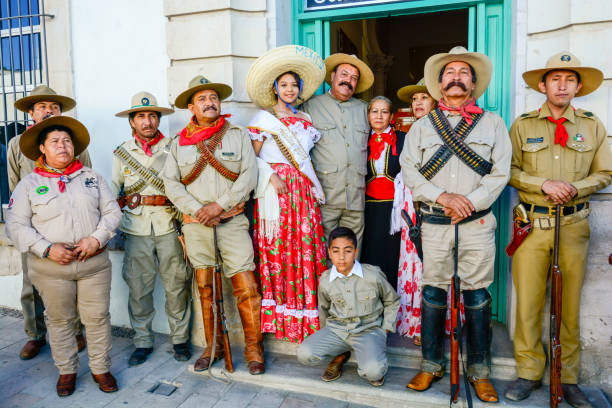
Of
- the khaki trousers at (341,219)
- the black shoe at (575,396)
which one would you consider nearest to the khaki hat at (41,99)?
the khaki trousers at (341,219)

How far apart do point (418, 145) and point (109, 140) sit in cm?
302

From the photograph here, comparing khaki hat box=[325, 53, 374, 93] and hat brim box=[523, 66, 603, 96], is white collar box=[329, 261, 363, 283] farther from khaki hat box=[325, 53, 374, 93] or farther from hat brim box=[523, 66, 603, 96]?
hat brim box=[523, 66, 603, 96]

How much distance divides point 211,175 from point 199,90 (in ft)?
2.22

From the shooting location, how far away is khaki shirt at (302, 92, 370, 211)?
3.85 m

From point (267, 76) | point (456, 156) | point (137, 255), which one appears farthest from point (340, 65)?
point (137, 255)

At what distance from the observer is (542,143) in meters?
3.26

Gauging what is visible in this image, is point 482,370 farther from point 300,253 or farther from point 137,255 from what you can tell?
point 137,255

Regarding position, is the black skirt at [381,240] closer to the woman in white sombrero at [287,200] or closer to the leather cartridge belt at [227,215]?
the woman in white sombrero at [287,200]

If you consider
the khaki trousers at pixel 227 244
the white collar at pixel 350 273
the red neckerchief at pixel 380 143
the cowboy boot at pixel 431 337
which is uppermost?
the red neckerchief at pixel 380 143

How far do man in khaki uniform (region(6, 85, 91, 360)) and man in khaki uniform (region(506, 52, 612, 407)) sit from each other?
11.7 feet

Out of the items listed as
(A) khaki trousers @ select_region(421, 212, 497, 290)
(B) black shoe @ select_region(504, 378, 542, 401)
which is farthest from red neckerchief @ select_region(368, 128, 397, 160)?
(B) black shoe @ select_region(504, 378, 542, 401)

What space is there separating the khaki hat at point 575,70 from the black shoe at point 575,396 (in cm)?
200

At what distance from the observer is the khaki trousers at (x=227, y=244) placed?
145 inches

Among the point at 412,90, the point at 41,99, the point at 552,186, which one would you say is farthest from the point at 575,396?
the point at 41,99
